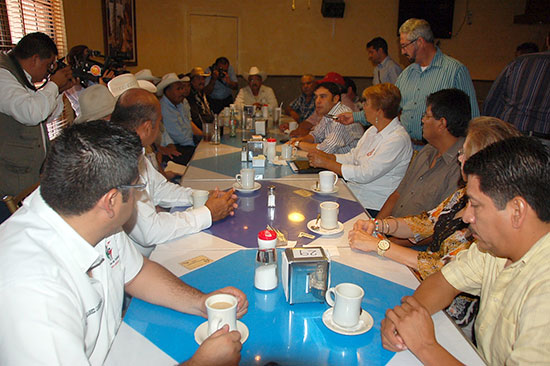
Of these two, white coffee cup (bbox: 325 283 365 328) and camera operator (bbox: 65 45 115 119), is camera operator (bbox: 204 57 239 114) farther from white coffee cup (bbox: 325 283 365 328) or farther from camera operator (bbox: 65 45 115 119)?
white coffee cup (bbox: 325 283 365 328)

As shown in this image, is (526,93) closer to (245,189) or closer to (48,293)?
(245,189)

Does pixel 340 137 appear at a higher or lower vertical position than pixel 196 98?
lower

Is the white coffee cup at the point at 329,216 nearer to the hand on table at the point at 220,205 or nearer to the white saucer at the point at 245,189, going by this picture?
the hand on table at the point at 220,205

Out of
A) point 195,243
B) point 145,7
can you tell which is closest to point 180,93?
point 195,243

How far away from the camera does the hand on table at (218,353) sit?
0.95 metres

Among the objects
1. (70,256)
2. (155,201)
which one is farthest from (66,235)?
(155,201)

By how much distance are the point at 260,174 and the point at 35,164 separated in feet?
5.44

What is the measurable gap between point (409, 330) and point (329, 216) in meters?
0.79

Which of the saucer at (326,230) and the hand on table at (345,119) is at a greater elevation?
the hand on table at (345,119)

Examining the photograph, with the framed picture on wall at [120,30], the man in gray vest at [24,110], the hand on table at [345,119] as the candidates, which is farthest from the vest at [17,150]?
the framed picture on wall at [120,30]

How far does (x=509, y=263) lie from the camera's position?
1203 mm

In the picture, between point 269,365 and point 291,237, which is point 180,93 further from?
point 269,365

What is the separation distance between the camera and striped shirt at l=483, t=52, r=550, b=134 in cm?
314

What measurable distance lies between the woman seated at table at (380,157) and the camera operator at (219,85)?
13.9 feet
